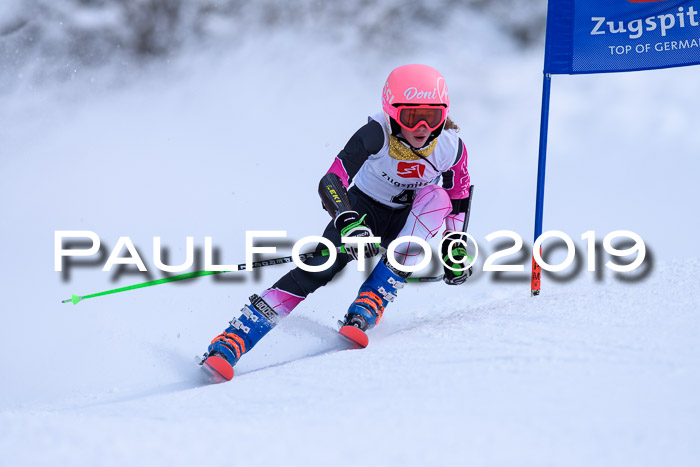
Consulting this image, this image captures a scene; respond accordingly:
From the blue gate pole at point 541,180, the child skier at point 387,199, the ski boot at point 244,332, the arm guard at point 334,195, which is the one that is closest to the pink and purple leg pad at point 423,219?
the child skier at point 387,199

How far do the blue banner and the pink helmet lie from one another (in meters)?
0.85

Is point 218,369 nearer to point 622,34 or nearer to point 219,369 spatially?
point 219,369

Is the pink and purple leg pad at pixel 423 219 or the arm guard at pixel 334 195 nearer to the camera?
the arm guard at pixel 334 195

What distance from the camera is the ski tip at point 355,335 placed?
3355 mm

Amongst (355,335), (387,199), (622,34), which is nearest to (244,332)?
(355,335)

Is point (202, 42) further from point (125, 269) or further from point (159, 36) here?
point (125, 269)

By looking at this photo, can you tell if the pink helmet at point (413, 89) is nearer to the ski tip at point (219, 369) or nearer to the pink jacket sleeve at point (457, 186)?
the pink jacket sleeve at point (457, 186)

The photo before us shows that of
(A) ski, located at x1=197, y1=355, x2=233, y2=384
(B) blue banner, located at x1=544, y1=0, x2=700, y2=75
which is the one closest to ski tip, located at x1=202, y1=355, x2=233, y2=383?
(A) ski, located at x1=197, y1=355, x2=233, y2=384

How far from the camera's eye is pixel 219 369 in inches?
129

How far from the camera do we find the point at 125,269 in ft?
19.2

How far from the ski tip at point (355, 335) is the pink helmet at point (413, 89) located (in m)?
0.94

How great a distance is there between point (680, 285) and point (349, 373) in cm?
173

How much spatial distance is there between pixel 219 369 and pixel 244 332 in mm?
286

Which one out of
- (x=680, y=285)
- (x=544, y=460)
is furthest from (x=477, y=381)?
(x=680, y=285)
